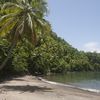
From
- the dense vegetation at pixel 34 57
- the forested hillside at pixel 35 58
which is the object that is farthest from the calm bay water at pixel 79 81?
the dense vegetation at pixel 34 57

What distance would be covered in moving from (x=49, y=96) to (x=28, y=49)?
36.0m

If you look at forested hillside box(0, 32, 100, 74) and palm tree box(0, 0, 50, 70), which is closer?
palm tree box(0, 0, 50, 70)

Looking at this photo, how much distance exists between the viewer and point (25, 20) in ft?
113

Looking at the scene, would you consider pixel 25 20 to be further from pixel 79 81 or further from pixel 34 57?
pixel 34 57

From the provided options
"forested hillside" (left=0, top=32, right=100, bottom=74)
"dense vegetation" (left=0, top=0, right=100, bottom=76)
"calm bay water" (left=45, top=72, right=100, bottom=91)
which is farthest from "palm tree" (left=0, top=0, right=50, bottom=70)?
"calm bay water" (left=45, top=72, right=100, bottom=91)

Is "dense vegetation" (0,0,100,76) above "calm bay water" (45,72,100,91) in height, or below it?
above

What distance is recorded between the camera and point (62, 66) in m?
94.9

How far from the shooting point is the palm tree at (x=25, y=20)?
34125 mm

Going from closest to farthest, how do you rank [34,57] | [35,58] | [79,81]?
[79,81] → [34,57] → [35,58]

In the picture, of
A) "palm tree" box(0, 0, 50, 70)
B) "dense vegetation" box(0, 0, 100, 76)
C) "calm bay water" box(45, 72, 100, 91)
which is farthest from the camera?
"calm bay water" box(45, 72, 100, 91)

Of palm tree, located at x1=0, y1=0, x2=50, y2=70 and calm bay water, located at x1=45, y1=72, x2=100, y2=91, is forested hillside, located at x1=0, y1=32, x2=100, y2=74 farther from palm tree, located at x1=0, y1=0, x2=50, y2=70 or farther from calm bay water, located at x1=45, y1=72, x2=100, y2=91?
calm bay water, located at x1=45, y1=72, x2=100, y2=91

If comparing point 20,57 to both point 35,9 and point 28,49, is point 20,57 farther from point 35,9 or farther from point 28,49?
point 35,9

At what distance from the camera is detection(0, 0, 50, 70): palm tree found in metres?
34.1

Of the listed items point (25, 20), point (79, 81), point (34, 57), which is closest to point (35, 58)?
point (34, 57)
